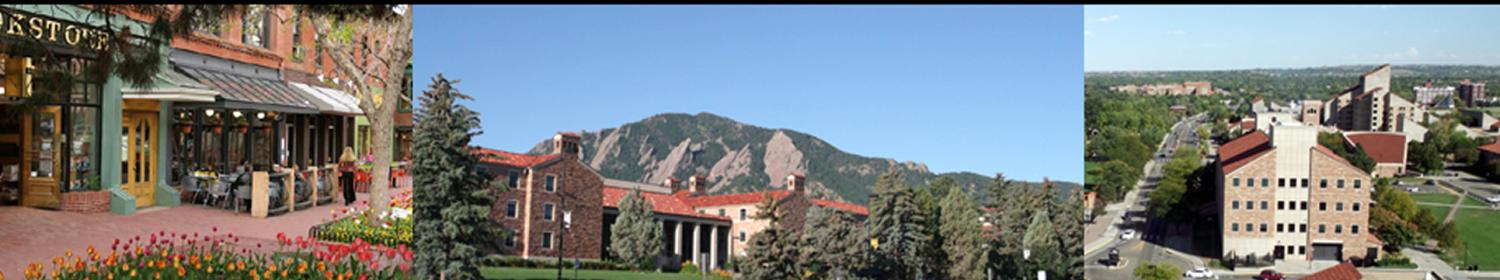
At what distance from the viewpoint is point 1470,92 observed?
11.8 m

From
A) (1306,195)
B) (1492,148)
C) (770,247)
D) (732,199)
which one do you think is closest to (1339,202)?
(1306,195)

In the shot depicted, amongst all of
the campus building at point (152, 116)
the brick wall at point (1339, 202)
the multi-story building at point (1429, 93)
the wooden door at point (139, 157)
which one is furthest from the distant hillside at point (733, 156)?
the wooden door at point (139, 157)

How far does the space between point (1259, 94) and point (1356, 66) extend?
79cm

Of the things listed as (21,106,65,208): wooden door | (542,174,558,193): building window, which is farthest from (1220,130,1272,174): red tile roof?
(21,106,65,208): wooden door

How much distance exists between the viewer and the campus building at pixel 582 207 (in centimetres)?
873

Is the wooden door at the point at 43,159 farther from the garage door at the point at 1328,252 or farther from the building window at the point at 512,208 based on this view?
the garage door at the point at 1328,252

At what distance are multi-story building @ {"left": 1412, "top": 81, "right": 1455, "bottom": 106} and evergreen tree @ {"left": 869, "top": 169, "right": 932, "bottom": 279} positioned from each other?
17.1 feet

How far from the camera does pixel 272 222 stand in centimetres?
1603

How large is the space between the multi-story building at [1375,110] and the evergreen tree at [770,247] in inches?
215

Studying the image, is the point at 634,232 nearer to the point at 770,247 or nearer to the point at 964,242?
the point at 770,247
